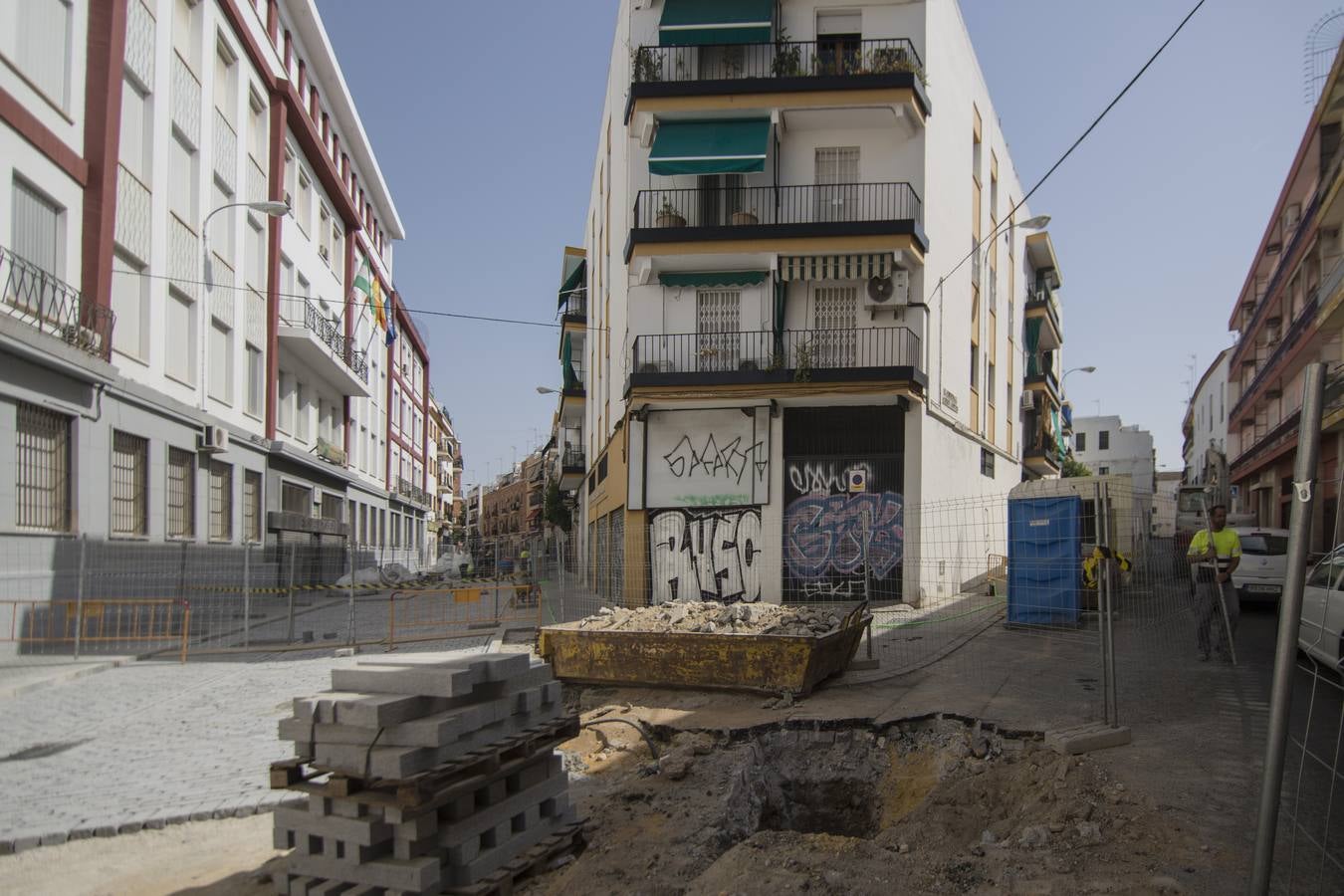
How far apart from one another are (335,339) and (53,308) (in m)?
17.0

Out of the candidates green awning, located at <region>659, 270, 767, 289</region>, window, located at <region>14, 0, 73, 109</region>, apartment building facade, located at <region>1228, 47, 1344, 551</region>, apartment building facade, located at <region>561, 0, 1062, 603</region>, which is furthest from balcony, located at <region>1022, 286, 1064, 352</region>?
window, located at <region>14, 0, 73, 109</region>

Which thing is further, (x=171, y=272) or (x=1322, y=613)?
(x=171, y=272)

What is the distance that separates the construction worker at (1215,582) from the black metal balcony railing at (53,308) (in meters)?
15.2

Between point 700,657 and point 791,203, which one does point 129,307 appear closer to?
point 791,203

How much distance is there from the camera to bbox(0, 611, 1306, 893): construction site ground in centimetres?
438

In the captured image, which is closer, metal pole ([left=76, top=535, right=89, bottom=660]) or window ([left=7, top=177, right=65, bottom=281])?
metal pole ([left=76, top=535, right=89, bottom=660])

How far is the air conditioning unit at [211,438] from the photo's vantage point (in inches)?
750

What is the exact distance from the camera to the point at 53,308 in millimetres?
13742

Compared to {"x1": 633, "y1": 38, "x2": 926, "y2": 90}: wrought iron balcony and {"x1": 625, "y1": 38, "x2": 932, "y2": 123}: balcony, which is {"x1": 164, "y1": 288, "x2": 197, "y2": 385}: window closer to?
{"x1": 625, "y1": 38, "x2": 932, "y2": 123}: balcony

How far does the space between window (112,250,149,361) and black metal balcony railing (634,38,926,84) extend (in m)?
10.2

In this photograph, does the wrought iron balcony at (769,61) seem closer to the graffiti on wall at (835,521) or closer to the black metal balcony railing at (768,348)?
the black metal balcony railing at (768,348)

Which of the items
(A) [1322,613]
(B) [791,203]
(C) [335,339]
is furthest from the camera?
(C) [335,339]

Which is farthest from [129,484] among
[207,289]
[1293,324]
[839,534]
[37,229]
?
[1293,324]

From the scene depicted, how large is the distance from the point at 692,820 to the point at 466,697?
1652 millimetres
